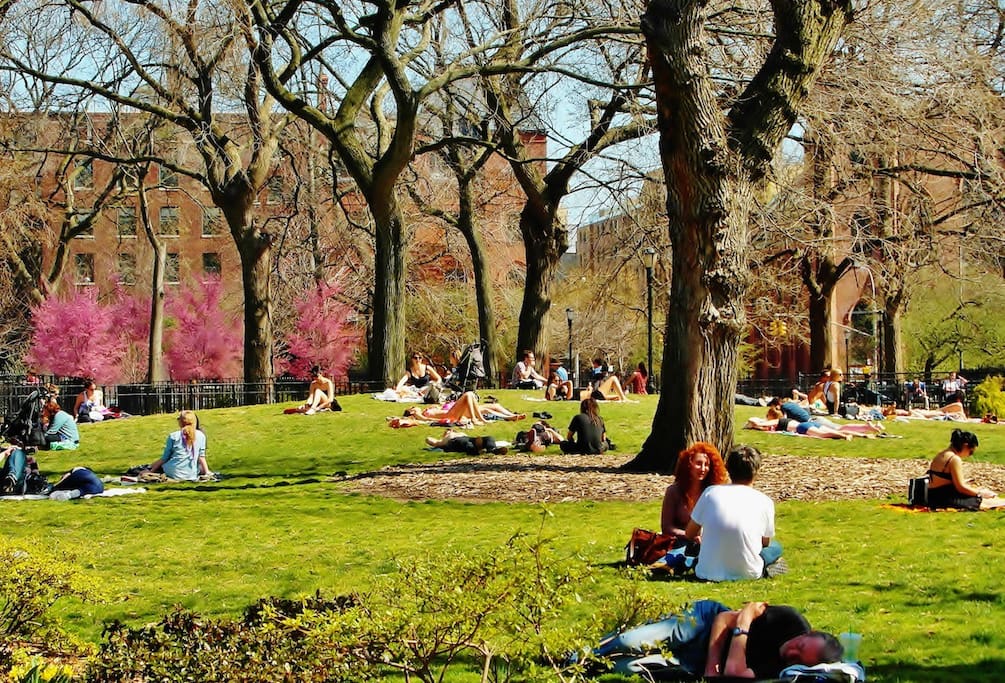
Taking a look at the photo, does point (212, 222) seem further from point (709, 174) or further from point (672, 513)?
point (672, 513)

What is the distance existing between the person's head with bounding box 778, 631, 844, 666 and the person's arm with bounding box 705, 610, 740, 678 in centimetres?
34

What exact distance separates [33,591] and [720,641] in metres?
3.73

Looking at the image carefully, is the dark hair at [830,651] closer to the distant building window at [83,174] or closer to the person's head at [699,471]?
the person's head at [699,471]

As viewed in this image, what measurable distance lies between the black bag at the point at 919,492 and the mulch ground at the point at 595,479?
2.94ft

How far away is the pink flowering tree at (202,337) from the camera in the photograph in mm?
52906

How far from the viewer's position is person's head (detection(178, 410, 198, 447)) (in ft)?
55.0

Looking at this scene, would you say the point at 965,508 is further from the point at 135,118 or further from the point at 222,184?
the point at 135,118

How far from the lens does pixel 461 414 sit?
2158 centimetres

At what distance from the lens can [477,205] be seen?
37.8 metres

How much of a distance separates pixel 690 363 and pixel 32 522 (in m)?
7.67

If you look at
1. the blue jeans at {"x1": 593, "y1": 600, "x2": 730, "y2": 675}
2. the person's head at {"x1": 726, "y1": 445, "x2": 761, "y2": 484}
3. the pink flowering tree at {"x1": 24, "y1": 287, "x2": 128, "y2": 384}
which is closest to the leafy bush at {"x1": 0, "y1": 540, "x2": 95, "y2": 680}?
the blue jeans at {"x1": 593, "y1": 600, "x2": 730, "y2": 675}

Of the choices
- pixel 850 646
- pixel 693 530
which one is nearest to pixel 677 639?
pixel 850 646

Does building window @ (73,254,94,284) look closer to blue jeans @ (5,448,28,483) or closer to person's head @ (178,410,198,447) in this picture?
person's head @ (178,410,198,447)

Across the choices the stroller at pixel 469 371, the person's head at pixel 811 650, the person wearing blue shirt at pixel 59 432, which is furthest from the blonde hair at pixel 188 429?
the person's head at pixel 811 650
